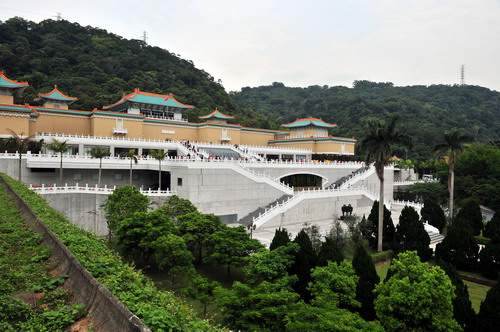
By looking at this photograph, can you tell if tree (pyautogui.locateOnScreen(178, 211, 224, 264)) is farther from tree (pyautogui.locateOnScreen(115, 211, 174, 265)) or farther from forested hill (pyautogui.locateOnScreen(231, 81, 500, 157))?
forested hill (pyautogui.locateOnScreen(231, 81, 500, 157))

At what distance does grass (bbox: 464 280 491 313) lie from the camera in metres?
18.3

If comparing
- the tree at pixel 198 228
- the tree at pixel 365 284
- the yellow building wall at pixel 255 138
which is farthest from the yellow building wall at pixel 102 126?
the tree at pixel 365 284

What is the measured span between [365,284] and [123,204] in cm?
1467

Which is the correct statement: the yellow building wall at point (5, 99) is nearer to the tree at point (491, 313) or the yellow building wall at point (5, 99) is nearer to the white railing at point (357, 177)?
the white railing at point (357, 177)

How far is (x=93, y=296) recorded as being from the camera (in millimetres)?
5609

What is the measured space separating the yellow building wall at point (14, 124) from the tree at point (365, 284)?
1218 inches

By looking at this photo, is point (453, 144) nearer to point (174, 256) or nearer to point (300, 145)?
point (300, 145)

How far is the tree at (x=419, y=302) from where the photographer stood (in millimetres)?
11391

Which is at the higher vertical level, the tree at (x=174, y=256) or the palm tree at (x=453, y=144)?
the palm tree at (x=453, y=144)

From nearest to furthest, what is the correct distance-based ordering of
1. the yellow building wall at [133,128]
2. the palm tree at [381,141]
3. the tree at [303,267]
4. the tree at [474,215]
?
1. the tree at [303,267]
2. the palm tree at [381,141]
3. the tree at [474,215]
4. the yellow building wall at [133,128]

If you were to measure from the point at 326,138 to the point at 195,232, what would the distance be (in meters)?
36.2

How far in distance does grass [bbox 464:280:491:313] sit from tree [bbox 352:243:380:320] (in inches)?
265

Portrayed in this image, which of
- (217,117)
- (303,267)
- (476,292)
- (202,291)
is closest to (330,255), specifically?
(303,267)

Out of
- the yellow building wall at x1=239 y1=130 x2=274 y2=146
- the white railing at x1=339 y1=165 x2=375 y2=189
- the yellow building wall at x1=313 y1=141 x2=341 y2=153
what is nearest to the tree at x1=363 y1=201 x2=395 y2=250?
the white railing at x1=339 y1=165 x2=375 y2=189
